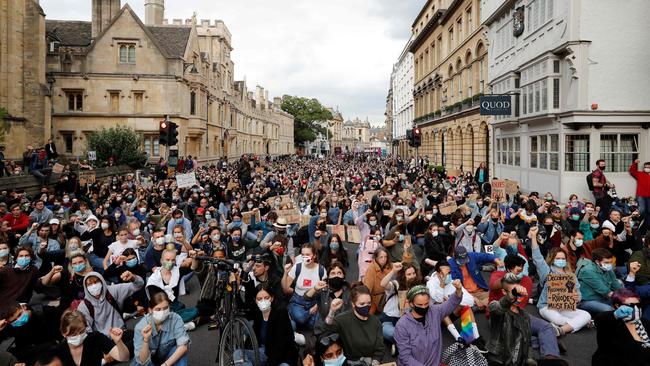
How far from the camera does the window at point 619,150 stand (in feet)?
59.0

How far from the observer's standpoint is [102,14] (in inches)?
1741

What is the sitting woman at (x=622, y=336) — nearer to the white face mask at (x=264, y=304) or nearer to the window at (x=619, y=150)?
the white face mask at (x=264, y=304)

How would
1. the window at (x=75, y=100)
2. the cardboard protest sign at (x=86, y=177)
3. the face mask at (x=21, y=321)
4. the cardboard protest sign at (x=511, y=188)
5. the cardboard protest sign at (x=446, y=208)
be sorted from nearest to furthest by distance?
1. the face mask at (x=21, y=321)
2. the cardboard protest sign at (x=446, y=208)
3. the cardboard protest sign at (x=511, y=188)
4. the cardboard protest sign at (x=86, y=177)
5. the window at (x=75, y=100)

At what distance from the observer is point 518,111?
23594mm

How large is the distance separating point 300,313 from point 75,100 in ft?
131

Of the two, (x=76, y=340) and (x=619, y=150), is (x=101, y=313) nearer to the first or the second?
(x=76, y=340)

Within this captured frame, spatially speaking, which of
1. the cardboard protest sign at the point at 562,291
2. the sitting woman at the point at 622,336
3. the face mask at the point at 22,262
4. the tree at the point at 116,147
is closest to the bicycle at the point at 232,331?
the sitting woman at the point at 622,336

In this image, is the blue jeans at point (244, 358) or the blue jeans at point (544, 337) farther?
the blue jeans at point (544, 337)

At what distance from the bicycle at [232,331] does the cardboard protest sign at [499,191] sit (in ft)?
35.8

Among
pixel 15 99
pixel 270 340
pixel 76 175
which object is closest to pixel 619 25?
pixel 270 340

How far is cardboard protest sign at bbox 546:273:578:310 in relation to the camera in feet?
24.5

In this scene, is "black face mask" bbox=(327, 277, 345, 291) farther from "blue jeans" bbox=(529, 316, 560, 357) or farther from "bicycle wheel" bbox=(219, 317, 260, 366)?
"blue jeans" bbox=(529, 316, 560, 357)

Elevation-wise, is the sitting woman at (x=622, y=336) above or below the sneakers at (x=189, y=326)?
above

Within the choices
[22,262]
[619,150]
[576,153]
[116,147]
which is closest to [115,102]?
[116,147]
